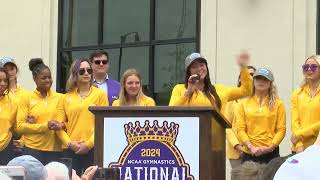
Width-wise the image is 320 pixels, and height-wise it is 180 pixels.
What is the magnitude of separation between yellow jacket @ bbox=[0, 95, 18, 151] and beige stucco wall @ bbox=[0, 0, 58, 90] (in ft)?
11.6

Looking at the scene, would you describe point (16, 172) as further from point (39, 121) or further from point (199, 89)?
point (39, 121)

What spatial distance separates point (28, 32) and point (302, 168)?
10.1 meters

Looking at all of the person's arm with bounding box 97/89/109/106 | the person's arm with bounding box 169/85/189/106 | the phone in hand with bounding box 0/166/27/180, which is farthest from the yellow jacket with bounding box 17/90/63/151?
the phone in hand with bounding box 0/166/27/180

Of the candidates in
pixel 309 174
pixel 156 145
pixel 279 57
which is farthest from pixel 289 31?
pixel 309 174

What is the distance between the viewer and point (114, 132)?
252 inches

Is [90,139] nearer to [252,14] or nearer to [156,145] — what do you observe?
[156,145]

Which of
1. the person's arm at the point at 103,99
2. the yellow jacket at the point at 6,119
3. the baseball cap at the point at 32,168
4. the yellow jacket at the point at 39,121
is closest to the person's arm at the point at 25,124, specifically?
the yellow jacket at the point at 39,121

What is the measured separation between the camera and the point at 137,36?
1198cm

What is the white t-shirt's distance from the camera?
10.4ft

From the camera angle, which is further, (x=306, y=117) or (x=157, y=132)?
(x=306, y=117)

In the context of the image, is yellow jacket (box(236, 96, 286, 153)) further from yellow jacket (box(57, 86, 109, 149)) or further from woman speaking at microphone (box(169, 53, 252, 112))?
yellow jacket (box(57, 86, 109, 149))

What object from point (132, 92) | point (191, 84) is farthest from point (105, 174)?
point (132, 92)

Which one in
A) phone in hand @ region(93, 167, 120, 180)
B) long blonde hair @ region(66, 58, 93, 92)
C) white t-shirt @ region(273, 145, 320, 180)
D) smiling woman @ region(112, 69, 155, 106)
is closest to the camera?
white t-shirt @ region(273, 145, 320, 180)

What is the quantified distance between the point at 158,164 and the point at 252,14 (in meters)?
4.96
